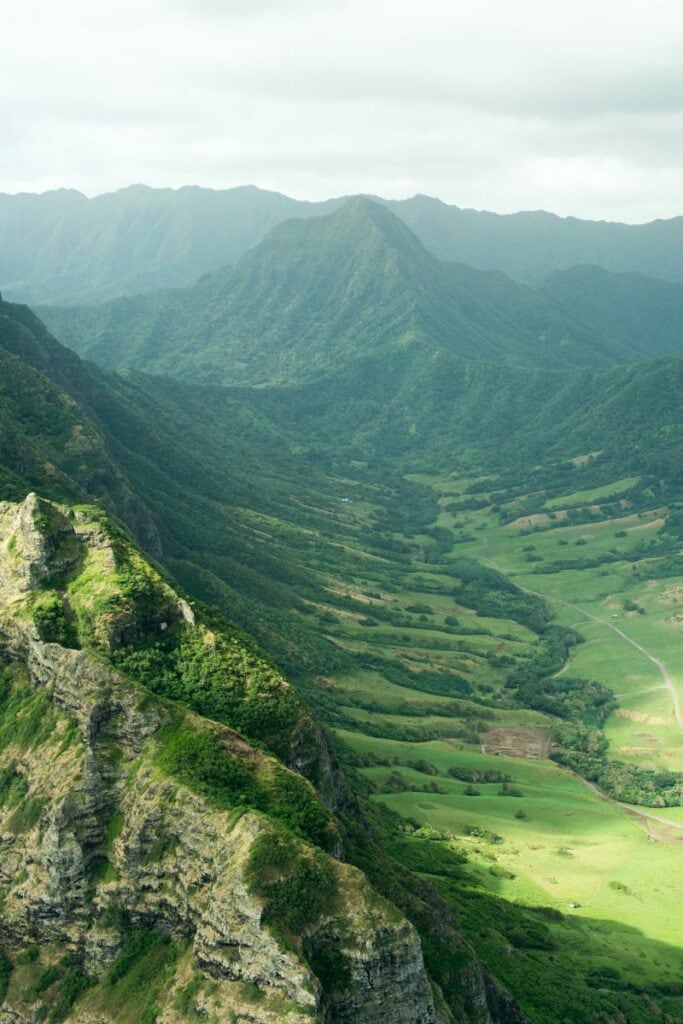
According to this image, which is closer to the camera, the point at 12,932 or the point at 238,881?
the point at 238,881

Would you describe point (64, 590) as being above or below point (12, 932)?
above

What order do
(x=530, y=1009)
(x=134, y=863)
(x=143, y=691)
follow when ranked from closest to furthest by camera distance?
(x=134, y=863) → (x=143, y=691) → (x=530, y=1009)

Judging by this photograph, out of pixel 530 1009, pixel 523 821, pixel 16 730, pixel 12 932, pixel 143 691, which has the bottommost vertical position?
pixel 523 821

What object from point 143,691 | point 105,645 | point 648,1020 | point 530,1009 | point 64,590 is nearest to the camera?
point 143,691

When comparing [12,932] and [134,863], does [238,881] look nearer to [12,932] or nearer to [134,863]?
[134,863]

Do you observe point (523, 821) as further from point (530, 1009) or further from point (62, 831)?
point (62, 831)

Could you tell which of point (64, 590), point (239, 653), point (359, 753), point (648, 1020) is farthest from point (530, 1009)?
point (359, 753)

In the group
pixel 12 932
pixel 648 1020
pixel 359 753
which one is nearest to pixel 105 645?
pixel 12 932
